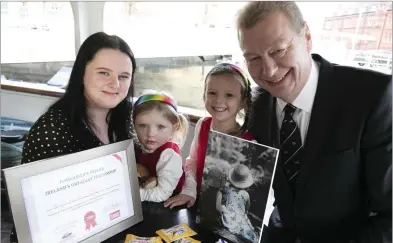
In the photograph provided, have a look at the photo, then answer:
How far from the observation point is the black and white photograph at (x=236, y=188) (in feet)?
2.80

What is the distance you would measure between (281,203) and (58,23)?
105 inches

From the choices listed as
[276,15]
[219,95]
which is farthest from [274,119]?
[276,15]

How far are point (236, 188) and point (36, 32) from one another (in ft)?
9.41

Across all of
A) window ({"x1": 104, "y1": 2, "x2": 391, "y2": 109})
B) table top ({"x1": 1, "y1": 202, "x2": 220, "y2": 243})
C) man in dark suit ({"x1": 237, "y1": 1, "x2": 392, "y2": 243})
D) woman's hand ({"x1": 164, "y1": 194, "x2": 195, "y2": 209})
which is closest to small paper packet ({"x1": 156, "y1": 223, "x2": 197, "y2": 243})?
table top ({"x1": 1, "y1": 202, "x2": 220, "y2": 243})

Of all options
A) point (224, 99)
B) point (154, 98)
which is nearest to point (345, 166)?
point (224, 99)

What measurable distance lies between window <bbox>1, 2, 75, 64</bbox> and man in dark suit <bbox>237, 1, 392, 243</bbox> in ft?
7.70

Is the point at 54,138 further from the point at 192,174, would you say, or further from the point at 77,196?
the point at 192,174

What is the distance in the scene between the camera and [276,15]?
97 cm

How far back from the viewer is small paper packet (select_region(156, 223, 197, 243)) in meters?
0.93

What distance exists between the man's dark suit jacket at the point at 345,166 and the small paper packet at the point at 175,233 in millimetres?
339

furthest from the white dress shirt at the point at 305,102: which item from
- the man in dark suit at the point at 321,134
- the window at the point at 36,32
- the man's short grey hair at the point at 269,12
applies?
the window at the point at 36,32

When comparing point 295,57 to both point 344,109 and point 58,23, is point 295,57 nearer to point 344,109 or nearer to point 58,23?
point 344,109

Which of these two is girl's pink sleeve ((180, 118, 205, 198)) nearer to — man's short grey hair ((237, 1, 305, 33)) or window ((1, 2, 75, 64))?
man's short grey hair ((237, 1, 305, 33))

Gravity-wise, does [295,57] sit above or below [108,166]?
above
